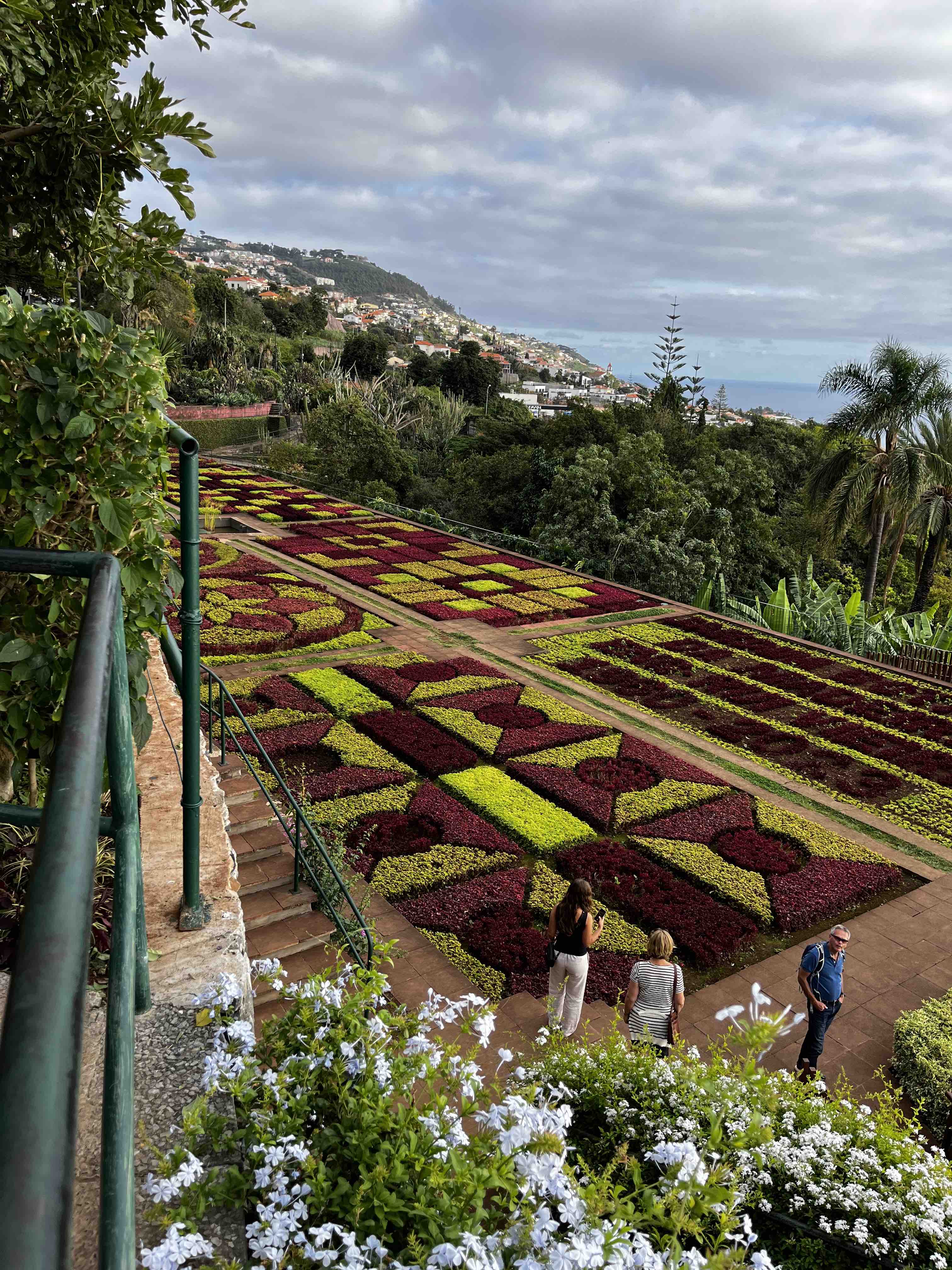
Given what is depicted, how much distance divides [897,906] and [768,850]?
4.14ft

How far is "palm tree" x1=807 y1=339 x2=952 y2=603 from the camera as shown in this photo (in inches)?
808

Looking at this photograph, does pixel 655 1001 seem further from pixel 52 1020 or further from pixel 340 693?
pixel 340 693

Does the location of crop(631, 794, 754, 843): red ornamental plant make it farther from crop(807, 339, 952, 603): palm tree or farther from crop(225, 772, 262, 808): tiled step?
crop(807, 339, 952, 603): palm tree

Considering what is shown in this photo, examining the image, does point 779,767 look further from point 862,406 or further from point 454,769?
point 862,406

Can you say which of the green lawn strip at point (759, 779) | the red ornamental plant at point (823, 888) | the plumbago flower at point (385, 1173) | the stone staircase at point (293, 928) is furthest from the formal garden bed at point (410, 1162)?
the green lawn strip at point (759, 779)

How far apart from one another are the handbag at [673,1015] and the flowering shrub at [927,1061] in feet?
5.40

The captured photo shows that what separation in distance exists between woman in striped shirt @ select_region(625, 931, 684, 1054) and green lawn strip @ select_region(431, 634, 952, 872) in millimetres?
5072

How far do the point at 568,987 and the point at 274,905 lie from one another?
228 cm

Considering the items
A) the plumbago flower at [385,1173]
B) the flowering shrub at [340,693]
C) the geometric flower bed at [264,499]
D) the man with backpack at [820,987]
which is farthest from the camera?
the geometric flower bed at [264,499]

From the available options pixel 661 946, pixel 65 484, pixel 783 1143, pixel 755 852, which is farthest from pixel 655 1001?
pixel 65 484

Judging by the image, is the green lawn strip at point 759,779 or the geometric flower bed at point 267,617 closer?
the green lawn strip at point 759,779


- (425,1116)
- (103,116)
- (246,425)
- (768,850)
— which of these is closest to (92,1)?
(103,116)

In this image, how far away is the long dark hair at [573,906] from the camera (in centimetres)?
562

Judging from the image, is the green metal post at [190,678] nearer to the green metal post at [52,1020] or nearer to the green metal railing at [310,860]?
the green metal railing at [310,860]
